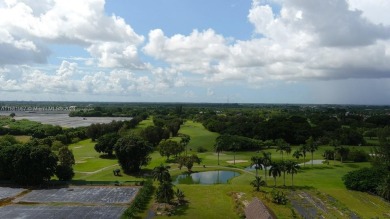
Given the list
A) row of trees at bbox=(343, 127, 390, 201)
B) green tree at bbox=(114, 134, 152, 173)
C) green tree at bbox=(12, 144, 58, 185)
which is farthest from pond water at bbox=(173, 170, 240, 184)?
green tree at bbox=(12, 144, 58, 185)

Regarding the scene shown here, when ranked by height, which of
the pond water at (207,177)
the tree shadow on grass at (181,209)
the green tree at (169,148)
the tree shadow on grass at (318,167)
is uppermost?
the green tree at (169,148)

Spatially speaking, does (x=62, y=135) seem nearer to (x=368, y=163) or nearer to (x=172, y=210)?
(x=172, y=210)

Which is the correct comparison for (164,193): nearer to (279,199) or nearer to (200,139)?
(279,199)

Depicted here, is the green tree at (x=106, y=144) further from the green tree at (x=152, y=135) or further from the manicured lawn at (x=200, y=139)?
the manicured lawn at (x=200, y=139)

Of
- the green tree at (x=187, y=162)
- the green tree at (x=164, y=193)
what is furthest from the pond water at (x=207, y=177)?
the green tree at (x=164, y=193)

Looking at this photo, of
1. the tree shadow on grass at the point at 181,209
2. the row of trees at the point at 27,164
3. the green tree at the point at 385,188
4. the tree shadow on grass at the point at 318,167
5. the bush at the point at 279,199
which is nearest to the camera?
the tree shadow on grass at the point at 181,209

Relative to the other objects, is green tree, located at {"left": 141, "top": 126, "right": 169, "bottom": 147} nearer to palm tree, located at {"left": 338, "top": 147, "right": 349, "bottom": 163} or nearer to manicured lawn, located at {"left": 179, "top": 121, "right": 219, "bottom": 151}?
manicured lawn, located at {"left": 179, "top": 121, "right": 219, "bottom": 151}

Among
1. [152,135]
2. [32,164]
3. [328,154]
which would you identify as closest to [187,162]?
[32,164]
